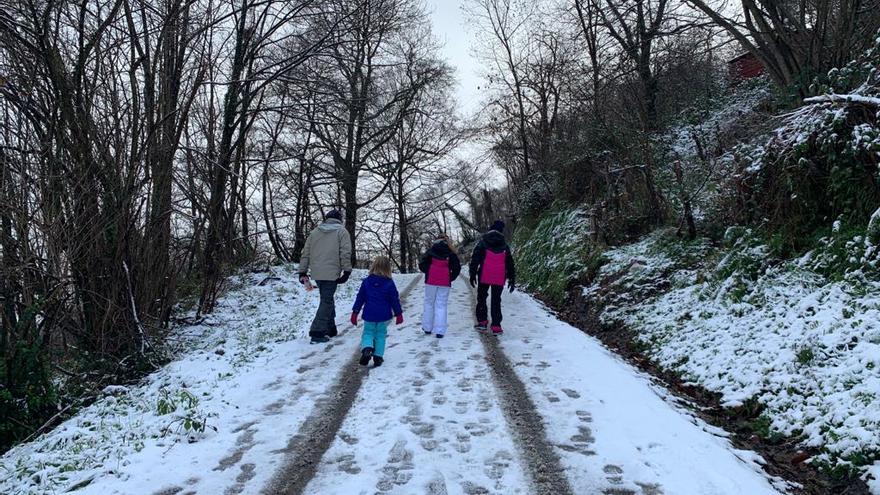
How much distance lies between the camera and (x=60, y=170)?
629 centimetres

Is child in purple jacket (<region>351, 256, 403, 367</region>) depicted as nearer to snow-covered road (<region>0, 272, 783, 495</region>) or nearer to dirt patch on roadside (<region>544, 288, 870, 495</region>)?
snow-covered road (<region>0, 272, 783, 495</region>)

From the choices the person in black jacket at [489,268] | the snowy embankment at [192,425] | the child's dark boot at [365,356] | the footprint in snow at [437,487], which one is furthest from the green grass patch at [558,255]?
the footprint in snow at [437,487]

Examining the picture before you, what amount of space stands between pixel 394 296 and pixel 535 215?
16067 mm

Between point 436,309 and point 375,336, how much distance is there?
1.76 meters

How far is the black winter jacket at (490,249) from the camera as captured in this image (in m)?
8.88

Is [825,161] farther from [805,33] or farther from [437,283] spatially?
[437,283]

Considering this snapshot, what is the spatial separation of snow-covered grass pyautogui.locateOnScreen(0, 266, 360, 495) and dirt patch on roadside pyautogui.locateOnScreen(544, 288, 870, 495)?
4143 mm

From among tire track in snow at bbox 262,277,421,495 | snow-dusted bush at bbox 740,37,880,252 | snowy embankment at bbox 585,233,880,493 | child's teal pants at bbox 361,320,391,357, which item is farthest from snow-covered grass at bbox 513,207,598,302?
tire track in snow at bbox 262,277,421,495

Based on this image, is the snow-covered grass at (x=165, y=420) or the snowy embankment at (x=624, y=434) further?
the snow-covered grass at (x=165, y=420)

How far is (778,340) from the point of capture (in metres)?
5.43

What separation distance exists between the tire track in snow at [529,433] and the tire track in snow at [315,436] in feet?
5.32

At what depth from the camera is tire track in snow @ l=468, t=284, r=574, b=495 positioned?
353 cm

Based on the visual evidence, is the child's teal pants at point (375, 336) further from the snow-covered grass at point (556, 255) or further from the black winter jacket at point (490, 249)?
the snow-covered grass at point (556, 255)

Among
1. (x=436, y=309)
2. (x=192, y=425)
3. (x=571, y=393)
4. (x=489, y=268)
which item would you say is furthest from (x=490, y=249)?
(x=192, y=425)
